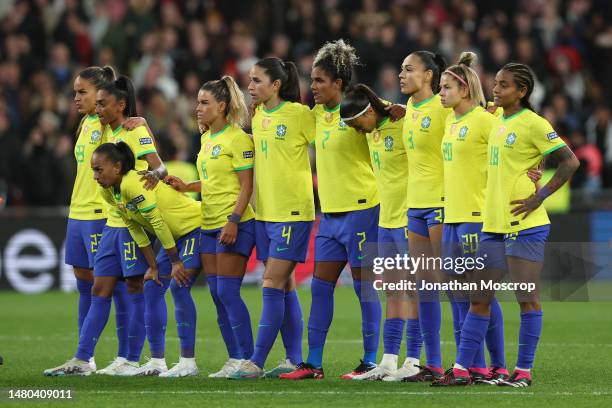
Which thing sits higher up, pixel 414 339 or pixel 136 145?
pixel 136 145

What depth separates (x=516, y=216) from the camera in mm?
9008

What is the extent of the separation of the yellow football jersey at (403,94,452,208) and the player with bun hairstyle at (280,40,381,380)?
445 mm

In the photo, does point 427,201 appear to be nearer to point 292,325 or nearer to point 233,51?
point 292,325

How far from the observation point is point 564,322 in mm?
14805

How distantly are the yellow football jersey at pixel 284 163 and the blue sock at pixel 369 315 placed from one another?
67 cm

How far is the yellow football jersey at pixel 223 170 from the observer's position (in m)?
10.2

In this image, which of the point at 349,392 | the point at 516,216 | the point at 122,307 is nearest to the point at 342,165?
the point at 516,216

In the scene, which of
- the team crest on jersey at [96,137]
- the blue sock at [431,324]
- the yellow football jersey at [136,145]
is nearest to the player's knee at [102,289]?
the yellow football jersey at [136,145]

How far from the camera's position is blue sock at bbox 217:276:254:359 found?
1010 centimetres

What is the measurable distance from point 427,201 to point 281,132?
4.11ft

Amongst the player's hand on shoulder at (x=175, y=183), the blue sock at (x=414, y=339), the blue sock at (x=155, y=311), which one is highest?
the player's hand on shoulder at (x=175, y=183)

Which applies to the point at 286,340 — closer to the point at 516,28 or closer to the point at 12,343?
the point at 12,343

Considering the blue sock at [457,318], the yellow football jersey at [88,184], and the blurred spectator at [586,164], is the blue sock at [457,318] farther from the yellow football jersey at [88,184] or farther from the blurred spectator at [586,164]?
the blurred spectator at [586,164]

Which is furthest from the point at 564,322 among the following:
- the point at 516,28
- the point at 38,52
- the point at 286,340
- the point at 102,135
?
the point at 38,52
